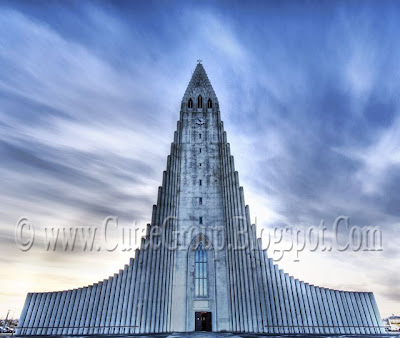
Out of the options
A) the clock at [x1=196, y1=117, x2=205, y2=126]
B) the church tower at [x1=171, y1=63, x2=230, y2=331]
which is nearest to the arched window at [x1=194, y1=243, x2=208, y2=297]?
the church tower at [x1=171, y1=63, x2=230, y2=331]

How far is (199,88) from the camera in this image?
40.2 metres

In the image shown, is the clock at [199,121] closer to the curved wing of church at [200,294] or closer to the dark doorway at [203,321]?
the curved wing of church at [200,294]

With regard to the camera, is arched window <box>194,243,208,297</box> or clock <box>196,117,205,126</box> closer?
arched window <box>194,243,208,297</box>

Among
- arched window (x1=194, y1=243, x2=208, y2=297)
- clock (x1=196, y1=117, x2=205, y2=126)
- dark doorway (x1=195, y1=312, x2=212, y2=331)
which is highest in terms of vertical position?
clock (x1=196, y1=117, x2=205, y2=126)

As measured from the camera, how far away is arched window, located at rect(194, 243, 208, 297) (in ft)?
88.1

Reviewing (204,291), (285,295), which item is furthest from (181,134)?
(285,295)

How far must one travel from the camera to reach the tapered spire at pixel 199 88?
39.1 metres

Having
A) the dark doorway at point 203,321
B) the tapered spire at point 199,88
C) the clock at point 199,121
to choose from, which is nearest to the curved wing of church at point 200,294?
the dark doorway at point 203,321

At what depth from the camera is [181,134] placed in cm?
3550

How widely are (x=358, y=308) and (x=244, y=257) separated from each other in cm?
1187

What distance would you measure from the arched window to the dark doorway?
6.64 ft

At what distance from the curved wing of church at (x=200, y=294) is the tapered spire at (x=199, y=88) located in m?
15.8

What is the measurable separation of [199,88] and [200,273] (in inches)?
1031

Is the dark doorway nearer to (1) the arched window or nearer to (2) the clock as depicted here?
(1) the arched window
